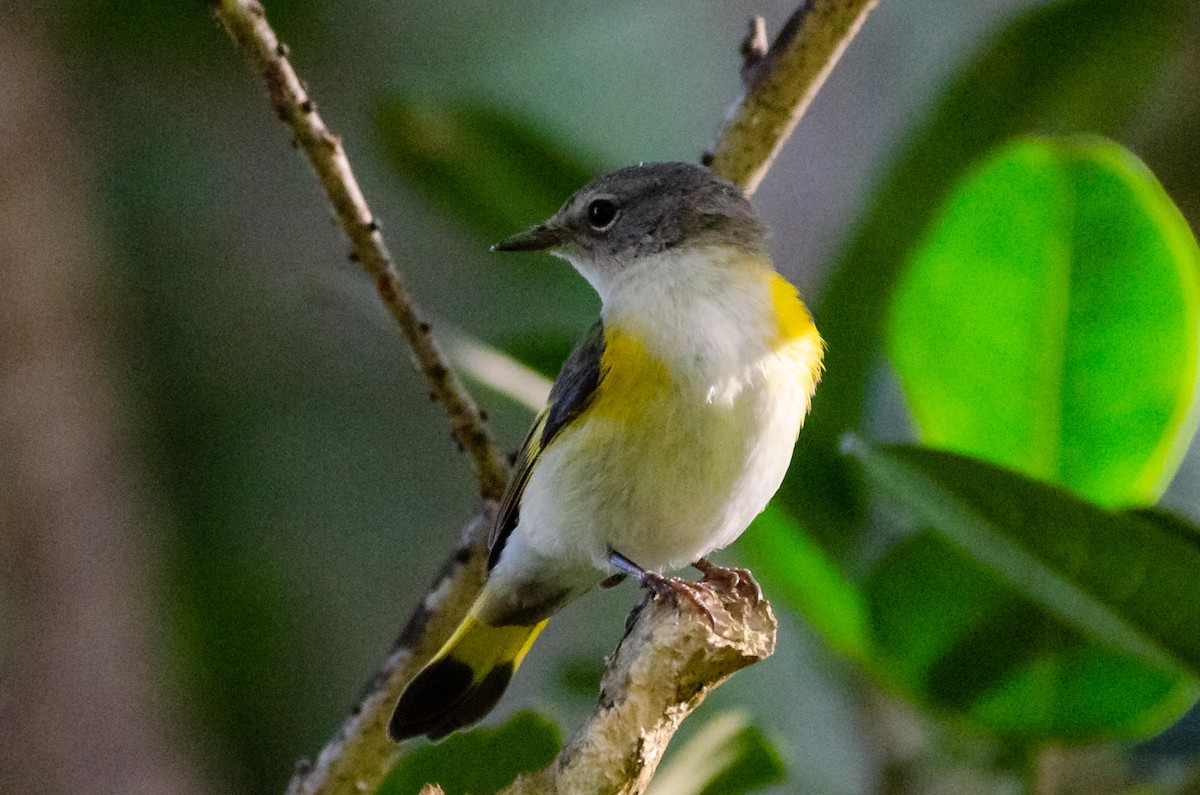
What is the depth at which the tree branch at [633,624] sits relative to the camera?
2.80ft

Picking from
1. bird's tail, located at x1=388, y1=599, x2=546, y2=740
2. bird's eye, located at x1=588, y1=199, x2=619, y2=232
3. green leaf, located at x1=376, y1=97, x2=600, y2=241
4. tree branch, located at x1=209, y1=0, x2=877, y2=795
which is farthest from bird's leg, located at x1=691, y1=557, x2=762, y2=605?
green leaf, located at x1=376, y1=97, x2=600, y2=241

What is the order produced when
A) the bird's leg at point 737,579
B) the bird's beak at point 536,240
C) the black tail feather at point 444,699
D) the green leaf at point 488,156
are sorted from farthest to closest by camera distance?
the green leaf at point 488,156 → the bird's beak at point 536,240 → the black tail feather at point 444,699 → the bird's leg at point 737,579

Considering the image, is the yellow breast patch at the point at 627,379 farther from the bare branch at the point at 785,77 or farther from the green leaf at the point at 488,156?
the green leaf at the point at 488,156

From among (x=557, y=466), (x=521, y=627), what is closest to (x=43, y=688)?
(x=521, y=627)

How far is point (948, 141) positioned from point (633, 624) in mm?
724

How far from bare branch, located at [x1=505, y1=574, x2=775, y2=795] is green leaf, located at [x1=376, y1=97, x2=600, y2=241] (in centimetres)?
71

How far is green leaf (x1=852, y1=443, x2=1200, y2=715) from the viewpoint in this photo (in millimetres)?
938

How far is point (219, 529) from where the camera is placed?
2717 mm

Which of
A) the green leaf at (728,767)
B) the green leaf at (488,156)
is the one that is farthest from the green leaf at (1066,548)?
the green leaf at (488,156)

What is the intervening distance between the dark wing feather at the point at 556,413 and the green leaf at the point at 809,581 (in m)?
0.21

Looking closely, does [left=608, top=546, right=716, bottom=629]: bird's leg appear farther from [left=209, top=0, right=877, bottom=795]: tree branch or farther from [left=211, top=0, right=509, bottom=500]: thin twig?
[left=211, top=0, right=509, bottom=500]: thin twig

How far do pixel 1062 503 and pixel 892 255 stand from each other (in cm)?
52

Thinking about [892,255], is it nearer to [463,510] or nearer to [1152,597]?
[1152,597]

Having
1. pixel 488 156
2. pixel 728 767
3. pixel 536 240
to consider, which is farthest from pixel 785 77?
pixel 728 767
